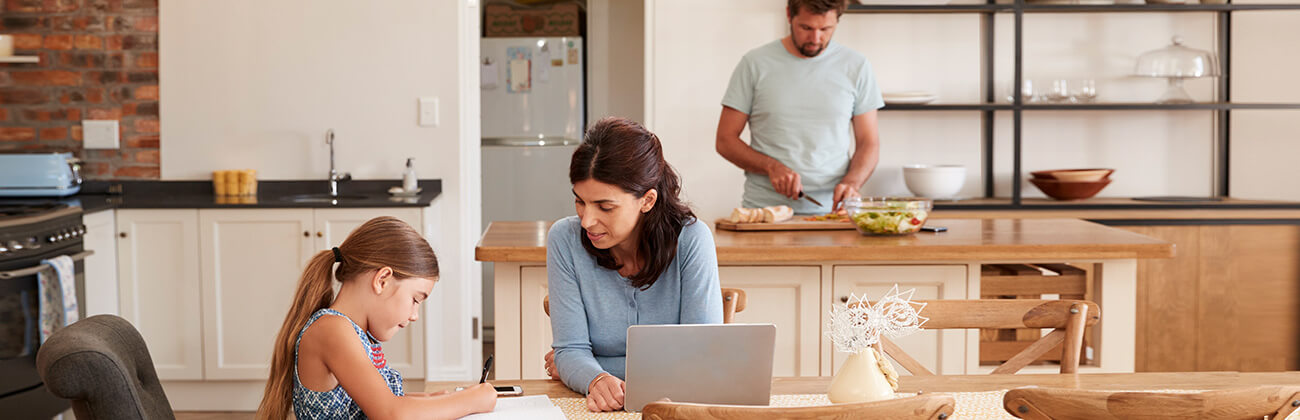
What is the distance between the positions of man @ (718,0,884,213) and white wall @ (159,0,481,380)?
1.37 metres

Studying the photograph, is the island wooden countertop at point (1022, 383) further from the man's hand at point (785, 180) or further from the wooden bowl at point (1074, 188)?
the wooden bowl at point (1074, 188)

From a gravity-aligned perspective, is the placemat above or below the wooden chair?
below

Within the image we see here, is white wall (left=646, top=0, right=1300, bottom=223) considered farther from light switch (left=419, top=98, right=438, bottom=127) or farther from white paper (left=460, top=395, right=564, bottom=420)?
white paper (left=460, top=395, right=564, bottom=420)

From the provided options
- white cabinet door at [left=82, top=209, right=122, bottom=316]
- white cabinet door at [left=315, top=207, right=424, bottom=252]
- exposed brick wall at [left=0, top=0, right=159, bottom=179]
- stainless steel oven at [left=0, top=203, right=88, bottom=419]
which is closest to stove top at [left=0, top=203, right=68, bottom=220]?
stainless steel oven at [left=0, top=203, right=88, bottom=419]

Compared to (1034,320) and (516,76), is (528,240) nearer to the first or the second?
(1034,320)

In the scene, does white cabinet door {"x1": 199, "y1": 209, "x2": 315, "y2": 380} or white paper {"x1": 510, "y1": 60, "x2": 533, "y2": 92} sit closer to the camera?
white cabinet door {"x1": 199, "y1": 209, "x2": 315, "y2": 380}

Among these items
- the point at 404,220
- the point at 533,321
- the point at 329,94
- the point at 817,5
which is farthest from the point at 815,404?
the point at 329,94

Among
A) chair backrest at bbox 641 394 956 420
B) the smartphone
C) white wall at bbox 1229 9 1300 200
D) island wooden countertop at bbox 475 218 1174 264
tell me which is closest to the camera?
chair backrest at bbox 641 394 956 420

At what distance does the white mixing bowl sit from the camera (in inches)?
167

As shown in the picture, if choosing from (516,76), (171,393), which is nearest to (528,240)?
(171,393)

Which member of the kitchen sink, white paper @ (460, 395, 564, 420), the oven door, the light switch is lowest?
the oven door

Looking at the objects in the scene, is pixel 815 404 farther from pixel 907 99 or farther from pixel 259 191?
→ pixel 259 191

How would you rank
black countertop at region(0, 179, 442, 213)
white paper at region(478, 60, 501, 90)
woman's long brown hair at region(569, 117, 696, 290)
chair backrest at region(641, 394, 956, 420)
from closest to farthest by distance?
1. chair backrest at region(641, 394, 956, 420)
2. woman's long brown hair at region(569, 117, 696, 290)
3. black countertop at region(0, 179, 442, 213)
4. white paper at region(478, 60, 501, 90)

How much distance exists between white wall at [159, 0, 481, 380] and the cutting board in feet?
5.55
